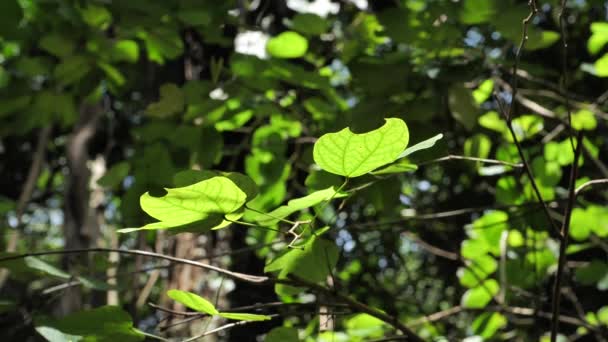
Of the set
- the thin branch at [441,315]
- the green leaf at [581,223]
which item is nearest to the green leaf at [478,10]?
the green leaf at [581,223]

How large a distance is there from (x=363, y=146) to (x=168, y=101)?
69 cm

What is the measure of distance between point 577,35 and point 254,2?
1.41 m

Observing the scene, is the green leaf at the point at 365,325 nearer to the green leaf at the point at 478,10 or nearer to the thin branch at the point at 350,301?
the thin branch at the point at 350,301

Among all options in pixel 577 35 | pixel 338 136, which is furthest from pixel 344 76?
pixel 338 136

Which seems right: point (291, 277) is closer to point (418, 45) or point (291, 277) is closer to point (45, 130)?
point (418, 45)

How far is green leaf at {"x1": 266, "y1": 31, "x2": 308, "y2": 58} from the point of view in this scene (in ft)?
4.13

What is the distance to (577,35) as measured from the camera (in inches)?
101

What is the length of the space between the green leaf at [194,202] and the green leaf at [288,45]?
724 mm

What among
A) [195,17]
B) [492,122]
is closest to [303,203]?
[195,17]

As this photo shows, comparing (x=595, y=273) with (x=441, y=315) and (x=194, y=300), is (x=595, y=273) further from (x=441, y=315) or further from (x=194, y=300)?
(x=194, y=300)

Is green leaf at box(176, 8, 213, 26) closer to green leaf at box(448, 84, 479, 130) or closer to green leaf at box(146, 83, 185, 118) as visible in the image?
green leaf at box(146, 83, 185, 118)

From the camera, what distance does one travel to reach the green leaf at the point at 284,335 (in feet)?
2.30

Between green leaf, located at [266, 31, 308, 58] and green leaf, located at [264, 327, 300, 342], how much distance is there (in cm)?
68

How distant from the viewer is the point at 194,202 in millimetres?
568
